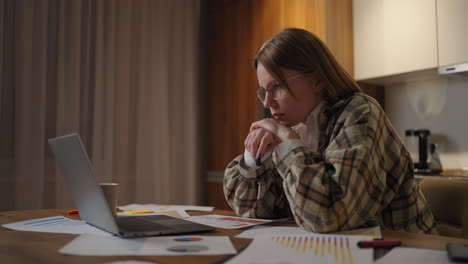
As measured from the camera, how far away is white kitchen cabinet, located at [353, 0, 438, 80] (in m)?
2.63

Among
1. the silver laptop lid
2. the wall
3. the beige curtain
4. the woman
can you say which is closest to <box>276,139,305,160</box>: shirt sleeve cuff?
the woman

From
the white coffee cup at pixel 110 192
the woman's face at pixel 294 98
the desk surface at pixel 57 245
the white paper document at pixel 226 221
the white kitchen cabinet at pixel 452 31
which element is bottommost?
the white paper document at pixel 226 221

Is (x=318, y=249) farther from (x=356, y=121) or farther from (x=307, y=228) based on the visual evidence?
(x=356, y=121)

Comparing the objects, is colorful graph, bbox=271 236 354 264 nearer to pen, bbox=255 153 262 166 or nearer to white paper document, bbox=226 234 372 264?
white paper document, bbox=226 234 372 264

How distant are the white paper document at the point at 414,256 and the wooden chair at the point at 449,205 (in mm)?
552

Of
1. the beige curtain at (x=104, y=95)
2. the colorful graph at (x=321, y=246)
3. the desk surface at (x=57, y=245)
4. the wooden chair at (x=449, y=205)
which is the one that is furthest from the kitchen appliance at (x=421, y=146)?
the colorful graph at (x=321, y=246)

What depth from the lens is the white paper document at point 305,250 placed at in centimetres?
64

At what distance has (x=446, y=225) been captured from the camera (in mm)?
1208

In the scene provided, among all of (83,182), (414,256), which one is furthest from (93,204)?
(414,256)

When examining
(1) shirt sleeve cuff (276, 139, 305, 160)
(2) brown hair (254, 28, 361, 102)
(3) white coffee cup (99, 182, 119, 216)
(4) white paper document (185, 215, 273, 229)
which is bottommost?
(4) white paper document (185, 215, 273, 229)

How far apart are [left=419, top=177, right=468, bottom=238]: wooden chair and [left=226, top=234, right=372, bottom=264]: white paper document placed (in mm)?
516

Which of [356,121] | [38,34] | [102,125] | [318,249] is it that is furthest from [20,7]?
[318,249]

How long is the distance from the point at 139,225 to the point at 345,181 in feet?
1.55

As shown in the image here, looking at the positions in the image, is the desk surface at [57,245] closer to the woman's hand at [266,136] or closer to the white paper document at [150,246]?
the white paper document at [150,246]
